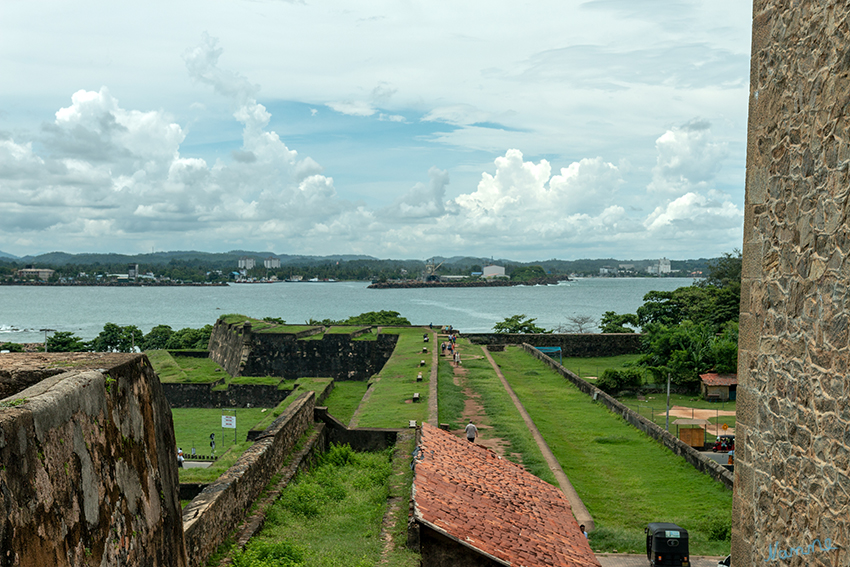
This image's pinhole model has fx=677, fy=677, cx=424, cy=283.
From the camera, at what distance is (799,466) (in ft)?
15.1

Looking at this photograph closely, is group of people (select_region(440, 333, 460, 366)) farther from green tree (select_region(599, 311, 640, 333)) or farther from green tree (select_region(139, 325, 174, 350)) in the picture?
green tree (select_region(139, 325, 174, 350))

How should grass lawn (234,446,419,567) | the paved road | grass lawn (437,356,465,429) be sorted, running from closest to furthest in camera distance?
1. grass lawn (234,446,419,567)
2. the paved road
3. grass lawn (437,356,465,429)

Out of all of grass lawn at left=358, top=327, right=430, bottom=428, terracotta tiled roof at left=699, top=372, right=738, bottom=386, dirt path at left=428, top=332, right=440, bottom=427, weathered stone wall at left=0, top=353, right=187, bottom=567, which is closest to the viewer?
weathered stone wall at left=0, top=353, right=187, bottom=567

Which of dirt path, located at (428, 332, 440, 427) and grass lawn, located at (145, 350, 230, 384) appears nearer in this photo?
dirt path, located at (428, 332, 440, 427)

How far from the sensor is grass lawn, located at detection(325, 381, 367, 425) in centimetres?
2205

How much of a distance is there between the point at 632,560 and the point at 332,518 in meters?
5.10

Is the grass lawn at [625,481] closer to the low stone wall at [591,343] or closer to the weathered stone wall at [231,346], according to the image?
the low stone wall at [591,343]

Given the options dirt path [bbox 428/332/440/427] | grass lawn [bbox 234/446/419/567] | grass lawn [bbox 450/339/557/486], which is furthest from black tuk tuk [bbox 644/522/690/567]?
dirt path [bbox 428/332/440/427]

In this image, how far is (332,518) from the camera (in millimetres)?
11180

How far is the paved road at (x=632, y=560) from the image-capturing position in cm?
1125

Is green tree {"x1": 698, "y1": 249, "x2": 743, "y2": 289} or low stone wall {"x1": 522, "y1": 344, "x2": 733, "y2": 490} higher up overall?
green tree {"x1": 698, "y1": 249, "x2": 743, "y2": 289}

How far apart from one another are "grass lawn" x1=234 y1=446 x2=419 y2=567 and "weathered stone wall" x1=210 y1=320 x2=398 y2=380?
1753 centimetres

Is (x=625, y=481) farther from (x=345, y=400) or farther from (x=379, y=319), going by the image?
(x=379, y=319)

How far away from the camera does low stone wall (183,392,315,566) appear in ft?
27.3
